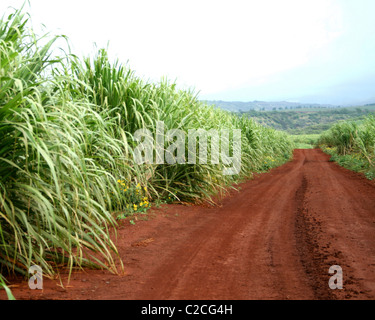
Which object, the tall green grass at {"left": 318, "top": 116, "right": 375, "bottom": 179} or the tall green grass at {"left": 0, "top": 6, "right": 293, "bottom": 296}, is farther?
the tall green grass at {"left": 318, "top": 116, "right": 375, "bottom": 179}

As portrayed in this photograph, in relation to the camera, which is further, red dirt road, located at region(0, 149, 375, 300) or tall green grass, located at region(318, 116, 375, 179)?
tall green grass, located at region(318, 116, 375, 179)

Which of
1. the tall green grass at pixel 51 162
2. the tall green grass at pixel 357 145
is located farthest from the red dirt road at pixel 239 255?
the tall green grass at pixel 357 145

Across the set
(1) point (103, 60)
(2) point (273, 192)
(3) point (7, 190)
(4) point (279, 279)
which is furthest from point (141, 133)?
(2) point (273, 192)

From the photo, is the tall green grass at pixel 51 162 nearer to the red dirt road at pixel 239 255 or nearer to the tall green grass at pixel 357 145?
the red dirt road at pixel 239 255

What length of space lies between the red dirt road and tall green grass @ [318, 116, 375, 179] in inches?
246

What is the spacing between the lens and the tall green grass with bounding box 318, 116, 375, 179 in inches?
487

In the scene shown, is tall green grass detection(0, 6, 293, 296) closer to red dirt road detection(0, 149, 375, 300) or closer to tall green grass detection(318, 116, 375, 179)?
red dirt road detection(0, 149, 375, 300)

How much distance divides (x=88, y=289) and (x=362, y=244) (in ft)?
10.3

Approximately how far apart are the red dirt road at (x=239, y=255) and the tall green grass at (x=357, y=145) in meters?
6.25

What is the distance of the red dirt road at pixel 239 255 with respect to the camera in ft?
9.23

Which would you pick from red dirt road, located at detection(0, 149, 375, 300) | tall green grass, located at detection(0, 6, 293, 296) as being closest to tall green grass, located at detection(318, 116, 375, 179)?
red dirt road, located at detection(0, 149, 375, 300)

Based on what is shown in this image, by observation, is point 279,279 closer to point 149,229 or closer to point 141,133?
point 149,229

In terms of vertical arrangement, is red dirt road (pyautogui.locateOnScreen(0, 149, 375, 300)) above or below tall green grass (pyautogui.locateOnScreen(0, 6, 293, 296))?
below

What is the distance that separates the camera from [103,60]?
5730 mm
